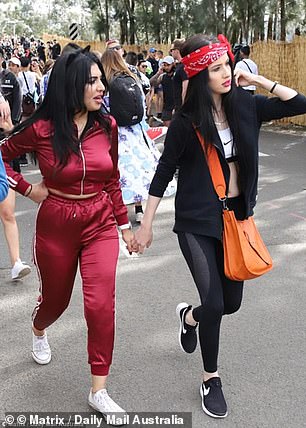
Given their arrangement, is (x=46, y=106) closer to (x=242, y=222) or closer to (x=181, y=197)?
(x=181, y=197)

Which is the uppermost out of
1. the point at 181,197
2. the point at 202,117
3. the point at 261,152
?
the point at 202,117

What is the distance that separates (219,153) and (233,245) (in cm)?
47

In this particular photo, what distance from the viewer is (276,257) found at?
18.7 ft

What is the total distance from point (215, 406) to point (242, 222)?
967 millimetres

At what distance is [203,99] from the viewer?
10.3ft

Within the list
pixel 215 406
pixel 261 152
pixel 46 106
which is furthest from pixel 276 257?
pixel 261 152

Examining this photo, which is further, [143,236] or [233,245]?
[143,236]

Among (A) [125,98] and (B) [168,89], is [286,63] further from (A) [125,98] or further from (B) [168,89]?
(A) [125,98]

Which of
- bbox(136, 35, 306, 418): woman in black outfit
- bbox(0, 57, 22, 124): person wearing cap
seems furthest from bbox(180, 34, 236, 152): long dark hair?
bbox(0, 57, 22, 124): person wearing cap

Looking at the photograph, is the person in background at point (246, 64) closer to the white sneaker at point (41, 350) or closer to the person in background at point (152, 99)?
the person in background at point (152, 99)

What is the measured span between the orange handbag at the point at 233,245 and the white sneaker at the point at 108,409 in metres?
0.88

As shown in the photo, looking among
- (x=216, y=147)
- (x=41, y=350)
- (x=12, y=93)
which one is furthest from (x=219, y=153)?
(x=12, y=93)

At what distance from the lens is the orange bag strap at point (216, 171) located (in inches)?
125

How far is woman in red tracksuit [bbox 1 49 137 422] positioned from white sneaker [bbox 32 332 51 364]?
552 mm
